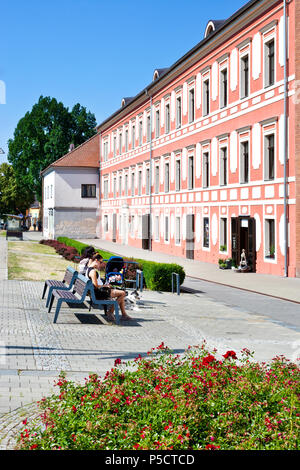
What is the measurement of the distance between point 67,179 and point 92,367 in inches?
2353

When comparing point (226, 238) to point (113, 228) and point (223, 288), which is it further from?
point (113, 228)

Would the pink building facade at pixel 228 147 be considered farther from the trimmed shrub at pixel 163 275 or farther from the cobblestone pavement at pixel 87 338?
the cobblestone pavement at pixel 87 338

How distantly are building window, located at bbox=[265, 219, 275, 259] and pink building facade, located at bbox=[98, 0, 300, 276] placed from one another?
0.16ft

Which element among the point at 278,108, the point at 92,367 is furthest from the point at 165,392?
the point at 278,108

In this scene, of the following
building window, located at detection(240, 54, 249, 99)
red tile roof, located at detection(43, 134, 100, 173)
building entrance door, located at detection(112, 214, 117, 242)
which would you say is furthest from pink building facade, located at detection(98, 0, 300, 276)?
red tile roof, located at detection(43, 134, 100, 173)

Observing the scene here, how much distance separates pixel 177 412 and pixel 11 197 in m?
106

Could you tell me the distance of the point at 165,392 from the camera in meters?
5.59

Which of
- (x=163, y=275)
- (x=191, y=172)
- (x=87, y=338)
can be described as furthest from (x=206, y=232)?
(x=87, y=338)

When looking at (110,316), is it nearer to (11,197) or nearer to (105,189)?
(105,189)

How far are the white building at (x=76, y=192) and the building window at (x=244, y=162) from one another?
124 ft

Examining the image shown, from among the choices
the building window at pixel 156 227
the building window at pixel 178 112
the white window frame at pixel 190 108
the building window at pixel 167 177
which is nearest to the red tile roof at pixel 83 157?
the building window at pixel 156 227

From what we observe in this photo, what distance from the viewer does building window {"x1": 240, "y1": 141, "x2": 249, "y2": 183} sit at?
29.8 meters

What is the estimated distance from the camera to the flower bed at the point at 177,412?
4527 millimetres

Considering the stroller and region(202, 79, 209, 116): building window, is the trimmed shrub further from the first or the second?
region(202, 79, 209, 116): building window
